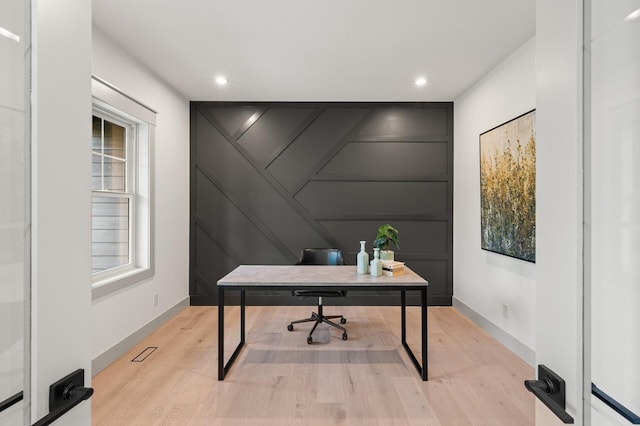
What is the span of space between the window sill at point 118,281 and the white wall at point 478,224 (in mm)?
3550

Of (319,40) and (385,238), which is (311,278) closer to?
(385,238)

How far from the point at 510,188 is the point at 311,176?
7.75ft

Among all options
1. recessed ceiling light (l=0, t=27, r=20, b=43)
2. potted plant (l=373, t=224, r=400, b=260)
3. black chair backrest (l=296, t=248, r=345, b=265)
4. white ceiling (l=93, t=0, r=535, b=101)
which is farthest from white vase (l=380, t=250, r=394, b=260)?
recessed ceiling light (l=0, t=27, r=20, b=43)

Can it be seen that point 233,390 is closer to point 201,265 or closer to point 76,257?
point 76,257

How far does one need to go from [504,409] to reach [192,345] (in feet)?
8.58

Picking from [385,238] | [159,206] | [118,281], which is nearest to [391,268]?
[385,238]

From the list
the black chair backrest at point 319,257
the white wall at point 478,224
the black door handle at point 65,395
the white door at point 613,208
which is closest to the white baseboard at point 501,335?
the white wall at point 478,224

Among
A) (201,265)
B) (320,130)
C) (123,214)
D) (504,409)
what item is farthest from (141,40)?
(504,409)

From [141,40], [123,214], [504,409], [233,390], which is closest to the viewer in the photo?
[504,409]

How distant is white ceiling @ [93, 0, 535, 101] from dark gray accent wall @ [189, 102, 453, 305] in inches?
21.4

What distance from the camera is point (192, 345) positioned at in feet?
10.6

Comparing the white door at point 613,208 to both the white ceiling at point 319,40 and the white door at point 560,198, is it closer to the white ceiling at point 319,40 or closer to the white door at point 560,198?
the white door at point 560,198

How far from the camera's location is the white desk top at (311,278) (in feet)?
8.57

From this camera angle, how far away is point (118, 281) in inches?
118
